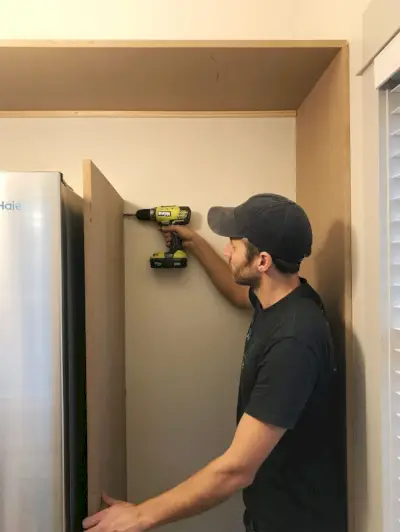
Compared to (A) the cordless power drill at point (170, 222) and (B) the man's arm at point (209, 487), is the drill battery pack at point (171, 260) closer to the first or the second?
(A) the cordless power drill at point (170, 222)

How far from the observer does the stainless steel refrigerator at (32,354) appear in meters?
1.09

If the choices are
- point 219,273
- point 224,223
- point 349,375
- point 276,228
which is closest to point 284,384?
point 349,375

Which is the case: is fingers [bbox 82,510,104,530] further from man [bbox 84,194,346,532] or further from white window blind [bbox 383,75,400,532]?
white window blind [bbox 383,75,400,532]

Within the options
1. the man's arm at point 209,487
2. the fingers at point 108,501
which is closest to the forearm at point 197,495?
the man's arm at point 209,487

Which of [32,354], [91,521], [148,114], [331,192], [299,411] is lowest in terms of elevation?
[91,521]

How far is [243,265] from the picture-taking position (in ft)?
4.22

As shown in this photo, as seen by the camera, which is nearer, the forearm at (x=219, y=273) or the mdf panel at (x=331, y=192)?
the mdf panel at (x=331, y=192)

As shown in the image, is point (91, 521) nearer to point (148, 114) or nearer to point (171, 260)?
point (171, 260)

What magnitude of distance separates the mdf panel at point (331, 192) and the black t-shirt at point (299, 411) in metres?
0.06

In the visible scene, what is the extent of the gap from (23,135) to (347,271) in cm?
114

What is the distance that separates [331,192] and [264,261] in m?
0.29

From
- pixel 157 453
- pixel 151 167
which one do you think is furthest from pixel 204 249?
pixel 157 453

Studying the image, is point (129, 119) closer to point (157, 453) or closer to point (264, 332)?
point (264, 332)

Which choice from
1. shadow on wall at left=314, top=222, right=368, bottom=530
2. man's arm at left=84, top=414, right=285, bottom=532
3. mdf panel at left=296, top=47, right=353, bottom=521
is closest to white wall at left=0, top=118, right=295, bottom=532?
mdf panel at left=296, top=47, right=353, bottom=521
